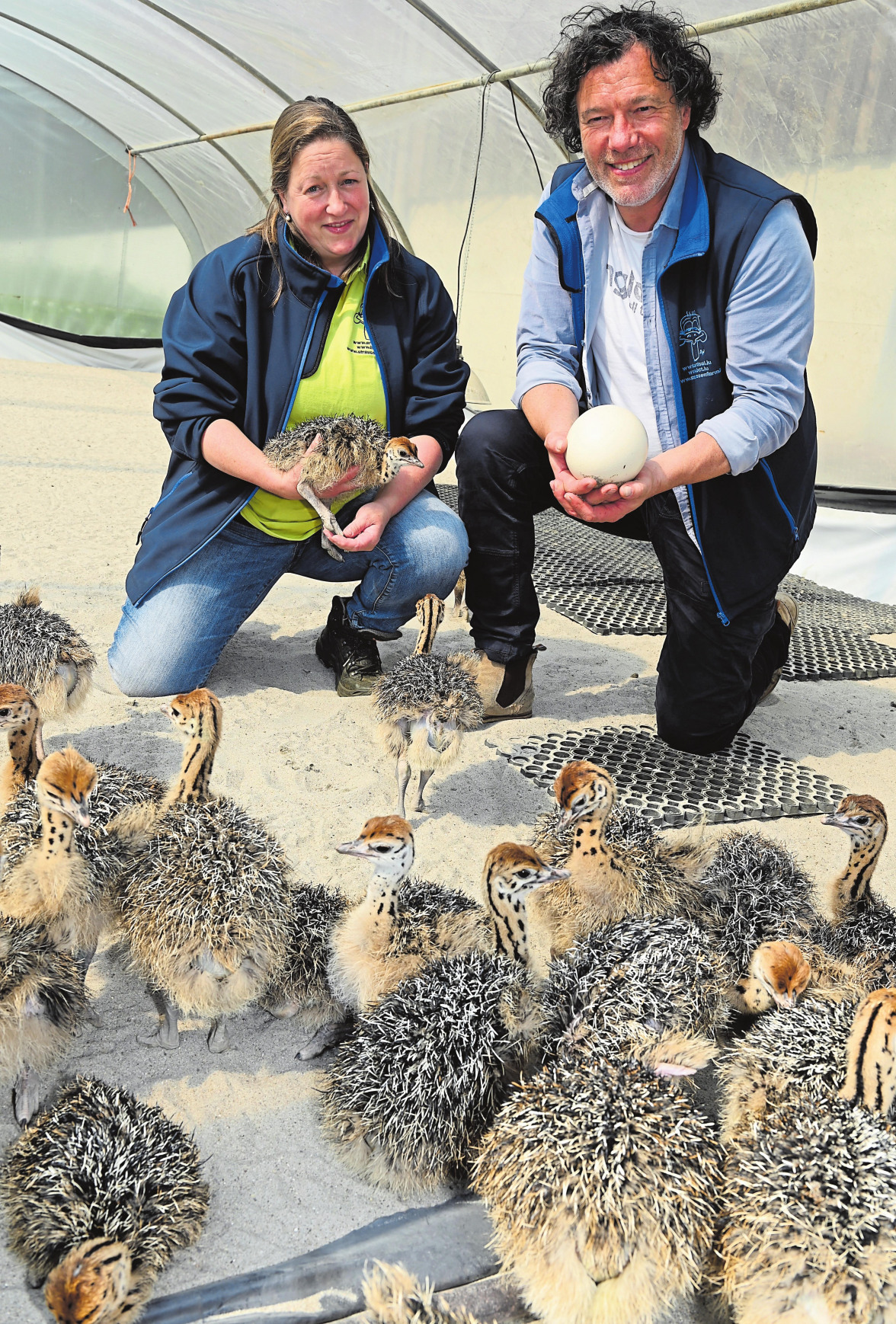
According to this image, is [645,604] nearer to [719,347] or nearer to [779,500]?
[779,500]

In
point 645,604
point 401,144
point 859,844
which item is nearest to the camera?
point 859,844

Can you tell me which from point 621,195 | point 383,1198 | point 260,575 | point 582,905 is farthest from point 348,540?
point 383,1198

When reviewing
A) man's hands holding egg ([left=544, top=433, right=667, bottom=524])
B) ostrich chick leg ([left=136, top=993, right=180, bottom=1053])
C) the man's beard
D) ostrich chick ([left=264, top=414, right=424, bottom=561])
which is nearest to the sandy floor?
ostrich chick leg ([left=136, top=993, right=180, bottom=1053])

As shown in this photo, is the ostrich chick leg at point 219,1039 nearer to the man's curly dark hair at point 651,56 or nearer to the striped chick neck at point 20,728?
the striped chick neck at point 20,728

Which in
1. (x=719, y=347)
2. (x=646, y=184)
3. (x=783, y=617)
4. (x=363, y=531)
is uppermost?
(x=646, y=184)

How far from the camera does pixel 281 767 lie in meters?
3.76

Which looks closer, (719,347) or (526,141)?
(719,347)

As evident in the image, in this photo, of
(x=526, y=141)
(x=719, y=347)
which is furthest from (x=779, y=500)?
(x=526, y=141)

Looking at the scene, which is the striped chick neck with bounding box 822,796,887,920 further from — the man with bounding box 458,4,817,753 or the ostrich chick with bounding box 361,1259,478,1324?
the ostrich chick with bounding box 361,1259,478,1324

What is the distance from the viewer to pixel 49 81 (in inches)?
508

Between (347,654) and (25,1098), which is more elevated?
(347,654)

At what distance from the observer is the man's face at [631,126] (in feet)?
11.0

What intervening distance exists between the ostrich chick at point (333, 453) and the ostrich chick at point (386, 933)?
1.85m

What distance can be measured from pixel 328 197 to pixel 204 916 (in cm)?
271
